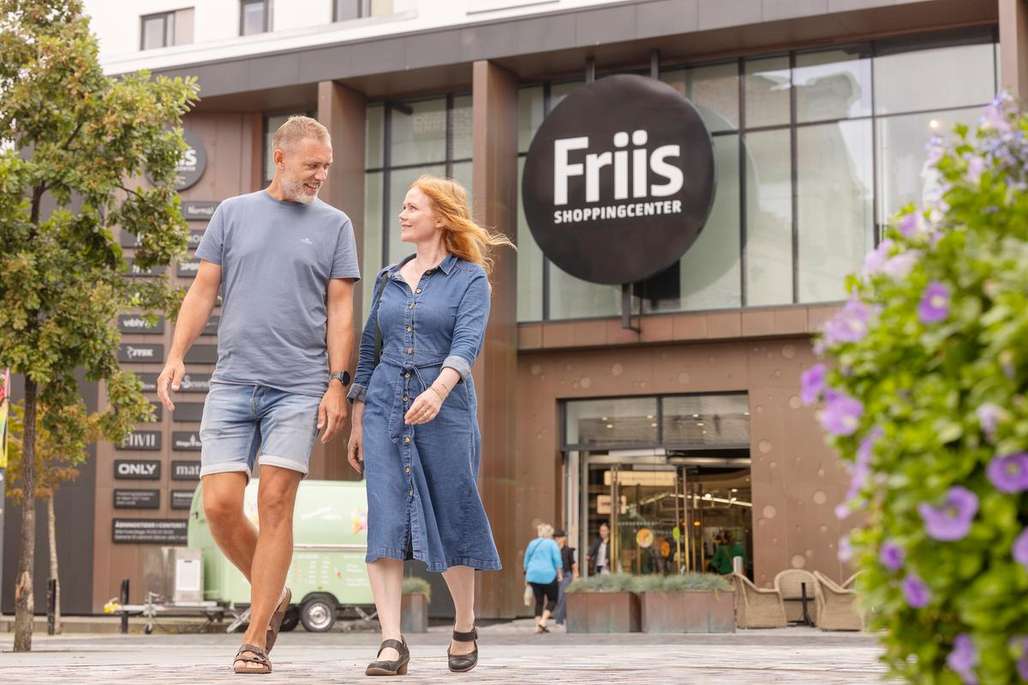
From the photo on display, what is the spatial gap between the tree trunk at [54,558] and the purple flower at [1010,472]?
75.0 feet

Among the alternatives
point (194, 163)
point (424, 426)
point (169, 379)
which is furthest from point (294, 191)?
point (194, 163)

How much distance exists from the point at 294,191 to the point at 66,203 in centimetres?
857

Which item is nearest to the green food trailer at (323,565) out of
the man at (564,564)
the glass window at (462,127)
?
the man at (564,564)

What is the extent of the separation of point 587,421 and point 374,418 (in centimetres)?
2060

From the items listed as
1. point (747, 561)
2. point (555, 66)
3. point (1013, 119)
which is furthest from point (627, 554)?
point (1013, 119)

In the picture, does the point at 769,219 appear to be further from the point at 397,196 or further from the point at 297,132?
the point at 297,132

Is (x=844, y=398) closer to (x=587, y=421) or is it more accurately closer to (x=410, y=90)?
(x=587, y=421)

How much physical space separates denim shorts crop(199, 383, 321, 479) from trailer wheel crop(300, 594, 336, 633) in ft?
54.4

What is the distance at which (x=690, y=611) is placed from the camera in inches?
731

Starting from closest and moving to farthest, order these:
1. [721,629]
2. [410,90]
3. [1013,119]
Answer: [1013,119], [721,629], [410,90]

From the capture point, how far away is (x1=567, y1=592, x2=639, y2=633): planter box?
18.7m

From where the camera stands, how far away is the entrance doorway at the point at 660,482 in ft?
82.1

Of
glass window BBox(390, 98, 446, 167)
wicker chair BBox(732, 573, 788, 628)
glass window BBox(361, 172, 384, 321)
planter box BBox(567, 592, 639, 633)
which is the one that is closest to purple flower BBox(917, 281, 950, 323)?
planter box BBox(567, 592, 639, 633)

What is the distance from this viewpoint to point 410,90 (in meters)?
27.3
